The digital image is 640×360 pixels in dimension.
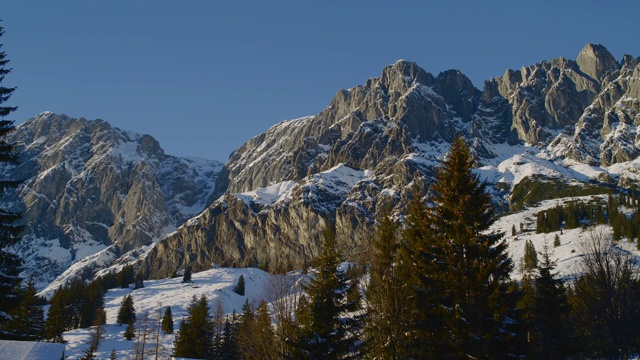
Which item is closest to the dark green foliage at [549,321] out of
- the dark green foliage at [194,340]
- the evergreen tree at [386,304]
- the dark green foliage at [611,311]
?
the dark green foliage at [611,311]

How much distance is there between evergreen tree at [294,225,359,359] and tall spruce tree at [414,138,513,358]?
429 centimetres

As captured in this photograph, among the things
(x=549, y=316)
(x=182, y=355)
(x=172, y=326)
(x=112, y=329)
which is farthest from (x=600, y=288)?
(x=112, y=329)

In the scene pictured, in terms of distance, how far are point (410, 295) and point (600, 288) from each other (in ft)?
59.2

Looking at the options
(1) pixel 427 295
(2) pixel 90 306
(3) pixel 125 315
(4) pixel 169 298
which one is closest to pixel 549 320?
(1) pixel 427 295

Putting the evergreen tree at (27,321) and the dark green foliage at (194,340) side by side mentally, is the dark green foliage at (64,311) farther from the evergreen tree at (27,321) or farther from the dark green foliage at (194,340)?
the dark green foliage at (194,340)

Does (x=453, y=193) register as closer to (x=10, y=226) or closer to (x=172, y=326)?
(x=10, y=226)

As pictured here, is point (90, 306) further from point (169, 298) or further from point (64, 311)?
point (169, 298)

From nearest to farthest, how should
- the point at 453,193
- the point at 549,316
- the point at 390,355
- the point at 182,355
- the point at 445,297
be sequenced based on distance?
the point at 390,355, the point at 445,297, the point at 453,193, the point at 549,316, the point at 182,355

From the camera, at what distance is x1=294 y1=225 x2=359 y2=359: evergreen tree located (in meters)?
27.8

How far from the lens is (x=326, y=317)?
28.3 meters

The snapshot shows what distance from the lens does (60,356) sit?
2816 cm

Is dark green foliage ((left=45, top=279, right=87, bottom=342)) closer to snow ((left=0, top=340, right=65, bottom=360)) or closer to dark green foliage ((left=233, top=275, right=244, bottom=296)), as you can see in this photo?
dark green foliage ((left=233, top=275, right=244, bottom=296))

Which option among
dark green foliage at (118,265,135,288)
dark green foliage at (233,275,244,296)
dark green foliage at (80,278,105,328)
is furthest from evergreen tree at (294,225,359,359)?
dark green foliage at (118,265,135,288)

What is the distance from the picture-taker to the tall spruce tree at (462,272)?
82.5 ft
